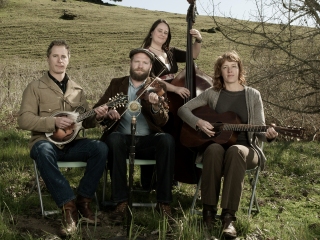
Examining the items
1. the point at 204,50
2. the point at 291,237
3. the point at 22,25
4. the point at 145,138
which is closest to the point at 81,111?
the point at 145,138

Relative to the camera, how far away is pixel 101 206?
15.5 feet

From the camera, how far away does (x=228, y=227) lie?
3.84 metres

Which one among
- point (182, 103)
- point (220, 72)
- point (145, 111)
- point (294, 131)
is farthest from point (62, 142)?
point (294, 131)

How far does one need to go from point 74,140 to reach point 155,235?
1311 millimetres

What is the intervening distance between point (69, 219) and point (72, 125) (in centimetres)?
96

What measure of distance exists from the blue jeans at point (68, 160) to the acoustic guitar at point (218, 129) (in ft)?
2.84

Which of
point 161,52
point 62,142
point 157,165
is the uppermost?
point 161,52

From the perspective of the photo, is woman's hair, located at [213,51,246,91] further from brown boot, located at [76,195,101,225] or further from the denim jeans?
brown boot, located at [76,195,101,225]

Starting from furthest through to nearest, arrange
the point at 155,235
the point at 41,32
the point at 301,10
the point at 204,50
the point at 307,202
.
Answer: the point at 41,32 → the point at 204,50 → the point at 301,10 → the point at 307,202 → the point at 155,235

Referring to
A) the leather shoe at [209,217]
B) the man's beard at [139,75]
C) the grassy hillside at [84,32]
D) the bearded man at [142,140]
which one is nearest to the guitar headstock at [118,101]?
the bearded man at [142,140]

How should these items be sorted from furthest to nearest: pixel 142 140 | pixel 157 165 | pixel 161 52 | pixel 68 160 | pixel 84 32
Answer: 1. pixel 84 32
2. pixel 161 52
3. pixel 142 140
4. pixel 157 165
5. pixel 68 160

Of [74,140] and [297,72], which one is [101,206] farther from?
[297,72]

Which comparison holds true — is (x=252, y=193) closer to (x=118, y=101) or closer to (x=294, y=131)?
(x=294, y=131)

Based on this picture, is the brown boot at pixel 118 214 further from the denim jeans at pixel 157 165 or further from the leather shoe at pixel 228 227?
the leather shoe at pixel 228 227
